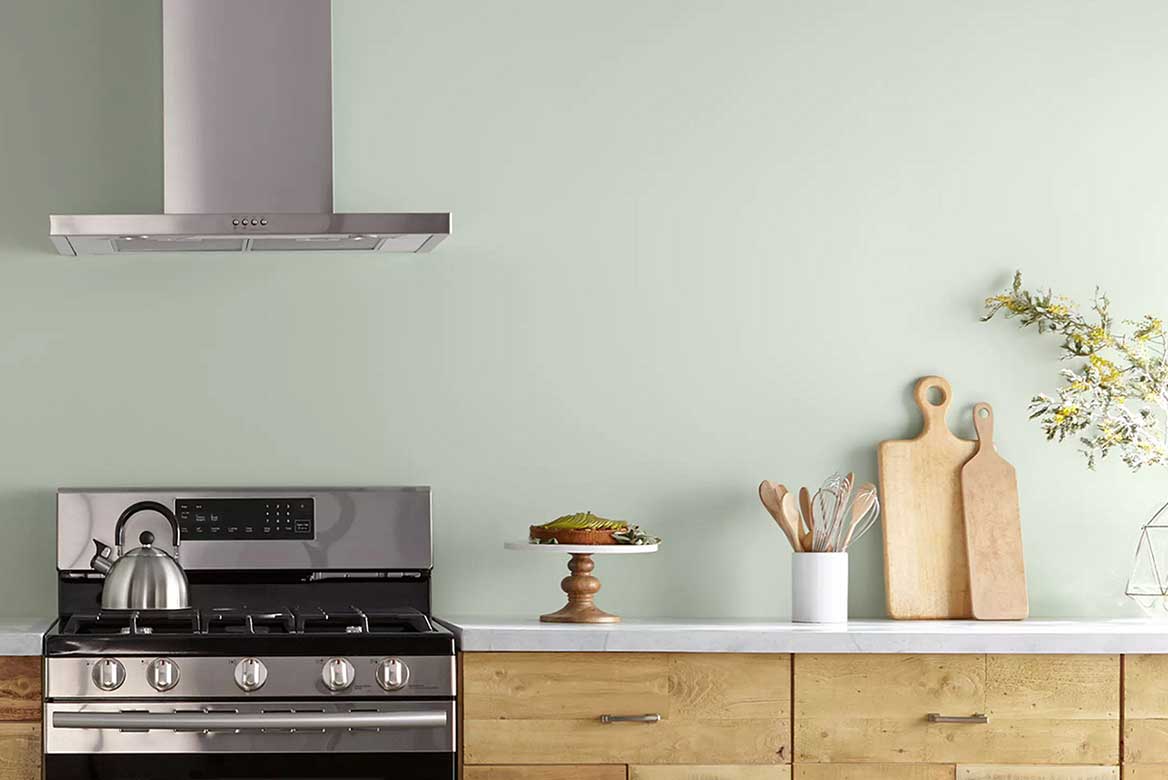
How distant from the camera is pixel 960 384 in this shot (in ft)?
10.6

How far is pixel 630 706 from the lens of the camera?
261cm

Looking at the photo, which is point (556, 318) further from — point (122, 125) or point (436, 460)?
point (122, 125)

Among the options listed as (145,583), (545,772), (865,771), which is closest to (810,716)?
(865,771)

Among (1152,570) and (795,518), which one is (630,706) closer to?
(795,518)

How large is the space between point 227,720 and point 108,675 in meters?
0.23

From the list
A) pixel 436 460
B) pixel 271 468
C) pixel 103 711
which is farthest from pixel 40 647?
pixel 436 460

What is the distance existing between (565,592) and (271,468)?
0.71 m

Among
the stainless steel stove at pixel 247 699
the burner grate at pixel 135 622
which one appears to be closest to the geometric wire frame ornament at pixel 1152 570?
the stainless steel stove at pixel 247 699

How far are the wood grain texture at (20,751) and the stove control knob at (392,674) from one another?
0.61 meters

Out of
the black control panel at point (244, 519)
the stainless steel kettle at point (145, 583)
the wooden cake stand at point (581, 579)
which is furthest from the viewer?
the black control panel at point (244, 519)

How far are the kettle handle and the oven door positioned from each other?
19.7 inches

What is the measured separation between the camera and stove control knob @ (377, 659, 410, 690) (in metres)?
2.54

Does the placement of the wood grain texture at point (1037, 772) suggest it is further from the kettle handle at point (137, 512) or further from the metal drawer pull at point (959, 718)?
the kettle handle at point (137, 512)

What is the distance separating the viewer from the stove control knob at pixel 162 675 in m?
2.49
